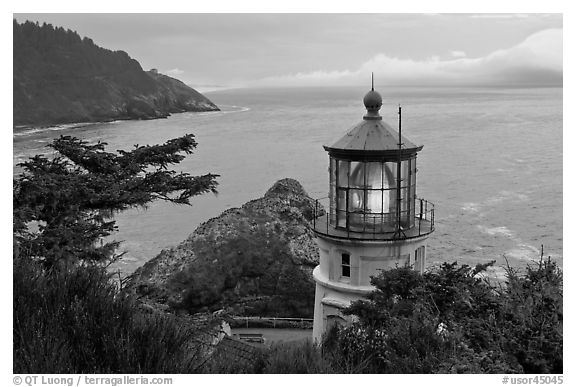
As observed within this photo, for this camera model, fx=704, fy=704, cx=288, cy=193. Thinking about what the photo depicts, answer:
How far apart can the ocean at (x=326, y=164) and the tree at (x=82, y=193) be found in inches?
115

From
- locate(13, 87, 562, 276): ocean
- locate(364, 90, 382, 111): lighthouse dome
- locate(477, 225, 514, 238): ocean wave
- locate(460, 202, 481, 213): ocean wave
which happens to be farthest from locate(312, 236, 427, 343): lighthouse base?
locate(460, 202, 481, 213): ocean wave

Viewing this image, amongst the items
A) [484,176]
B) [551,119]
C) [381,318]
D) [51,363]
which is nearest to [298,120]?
[484,176]

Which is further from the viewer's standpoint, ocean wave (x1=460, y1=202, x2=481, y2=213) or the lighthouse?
ocean wave (x1=460, y1=202, x2=481, y2=213)

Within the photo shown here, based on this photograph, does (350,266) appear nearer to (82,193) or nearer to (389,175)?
(389,175)

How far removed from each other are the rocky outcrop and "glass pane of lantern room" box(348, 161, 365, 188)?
578 cm

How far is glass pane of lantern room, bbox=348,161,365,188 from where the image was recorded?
28.0 ft

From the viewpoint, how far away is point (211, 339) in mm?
8305

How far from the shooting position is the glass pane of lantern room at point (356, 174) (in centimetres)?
855

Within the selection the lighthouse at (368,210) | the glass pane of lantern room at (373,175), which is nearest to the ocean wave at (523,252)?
the lighthouse at (368,210)

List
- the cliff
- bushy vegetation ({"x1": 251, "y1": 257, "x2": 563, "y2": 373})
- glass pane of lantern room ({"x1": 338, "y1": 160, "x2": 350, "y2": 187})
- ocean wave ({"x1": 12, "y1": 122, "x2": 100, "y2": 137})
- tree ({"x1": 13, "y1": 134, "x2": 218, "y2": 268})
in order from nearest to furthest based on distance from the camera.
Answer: bushy vegetation ({"x1": 251, "y1": 257, "x2": 563, "y2": 373}) → tree ({"x1": 13, "y1": 134, "x2": 218, "y2": 268}) → glass pane of lantern room ({"x1": 338, "y1": 160, "x2": 350, "y2": 187}) → the cliff → ocean wave ({"x1": 12, "y1": 122, "x2": 100, "y2": 137})

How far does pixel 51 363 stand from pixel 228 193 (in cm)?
2247

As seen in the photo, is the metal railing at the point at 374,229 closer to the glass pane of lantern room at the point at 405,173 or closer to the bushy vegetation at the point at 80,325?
the glass pane of lantern room at the point at 405,173

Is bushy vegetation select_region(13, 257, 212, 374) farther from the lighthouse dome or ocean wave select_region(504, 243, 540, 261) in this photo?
ocean wave select_region(504, 243, 540, 261)
